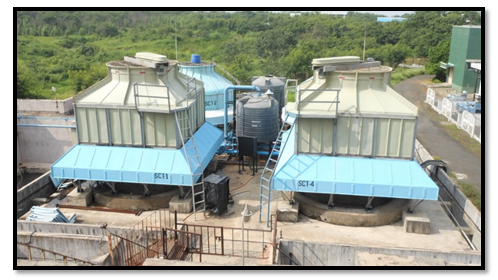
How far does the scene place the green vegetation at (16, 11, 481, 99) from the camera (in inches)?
2267

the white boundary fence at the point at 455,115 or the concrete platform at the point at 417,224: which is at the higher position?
the white boundary fence at the point at 455,115

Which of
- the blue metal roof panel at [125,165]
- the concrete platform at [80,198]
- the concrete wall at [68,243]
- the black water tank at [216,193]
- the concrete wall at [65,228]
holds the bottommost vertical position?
the concrete wall at [68,243]

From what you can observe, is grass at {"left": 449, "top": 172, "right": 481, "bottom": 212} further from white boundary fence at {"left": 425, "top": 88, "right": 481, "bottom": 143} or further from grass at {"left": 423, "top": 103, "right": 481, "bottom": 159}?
white boundary fence at {"left": 425, "top": 88, "right": 481, "bottom": 143}

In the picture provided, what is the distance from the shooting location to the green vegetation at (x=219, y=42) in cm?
5759

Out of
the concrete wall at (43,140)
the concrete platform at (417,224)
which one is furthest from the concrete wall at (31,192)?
the concrete platform at (417,224)

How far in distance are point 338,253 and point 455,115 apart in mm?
29962

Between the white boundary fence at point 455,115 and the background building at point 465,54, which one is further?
the background building at point 465,54

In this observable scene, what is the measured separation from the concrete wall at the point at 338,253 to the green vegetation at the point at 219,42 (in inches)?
1409

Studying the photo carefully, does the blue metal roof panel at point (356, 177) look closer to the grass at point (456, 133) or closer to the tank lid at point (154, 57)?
the tank lid at point (154, 57)

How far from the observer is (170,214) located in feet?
60.9

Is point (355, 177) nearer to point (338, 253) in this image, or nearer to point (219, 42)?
point (338, 253)

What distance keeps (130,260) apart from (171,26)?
79.9 meters

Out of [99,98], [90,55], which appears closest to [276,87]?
[99,98]

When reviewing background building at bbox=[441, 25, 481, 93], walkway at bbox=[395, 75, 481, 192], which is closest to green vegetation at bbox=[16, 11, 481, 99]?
background building at bbox=[441, 25, 481, 93]
